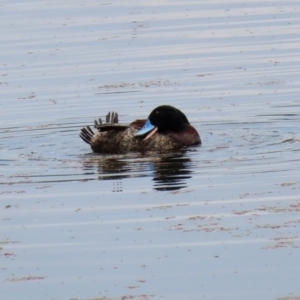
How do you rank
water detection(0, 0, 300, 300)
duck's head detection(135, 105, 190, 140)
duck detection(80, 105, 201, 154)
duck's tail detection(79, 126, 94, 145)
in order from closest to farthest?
water detection(0, 0, 300, 300), duck detection(80, 105, 201, 154), duck's head detection(135, 105, 190, 140), duck's tail detection(79, 126, 94, 145)

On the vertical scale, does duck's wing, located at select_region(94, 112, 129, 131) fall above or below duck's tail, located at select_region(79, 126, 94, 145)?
above

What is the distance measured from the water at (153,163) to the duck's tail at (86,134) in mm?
150

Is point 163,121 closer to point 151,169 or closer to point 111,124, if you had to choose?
point 111,124

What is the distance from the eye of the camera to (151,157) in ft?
45.5

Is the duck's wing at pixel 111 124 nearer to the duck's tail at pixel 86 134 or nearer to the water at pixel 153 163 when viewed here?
the duck's tail at pixel 86 134

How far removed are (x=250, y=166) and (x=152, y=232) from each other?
9.70ft

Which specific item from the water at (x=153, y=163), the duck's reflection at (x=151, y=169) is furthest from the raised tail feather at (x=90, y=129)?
the duck's reflection at (x=151, y=169)

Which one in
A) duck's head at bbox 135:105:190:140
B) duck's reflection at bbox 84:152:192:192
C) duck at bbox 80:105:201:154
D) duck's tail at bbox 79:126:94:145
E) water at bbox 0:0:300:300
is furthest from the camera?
duck's tail at bbox 79:126:94:145

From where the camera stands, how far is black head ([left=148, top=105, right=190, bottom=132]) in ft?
47.7

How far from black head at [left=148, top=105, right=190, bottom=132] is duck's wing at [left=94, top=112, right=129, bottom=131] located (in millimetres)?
391

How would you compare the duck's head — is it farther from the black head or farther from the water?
the water

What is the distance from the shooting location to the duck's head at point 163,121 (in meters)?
14.5

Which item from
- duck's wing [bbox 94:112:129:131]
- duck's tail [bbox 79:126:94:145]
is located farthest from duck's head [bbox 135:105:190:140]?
duck's tail [bbox 79:126:94:145]

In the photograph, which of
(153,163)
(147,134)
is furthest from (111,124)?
(153,163)
